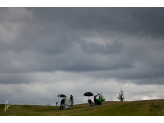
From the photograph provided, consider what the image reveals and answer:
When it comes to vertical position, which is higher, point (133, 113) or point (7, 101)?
point (7, 101)

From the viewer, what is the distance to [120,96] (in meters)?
95.9
